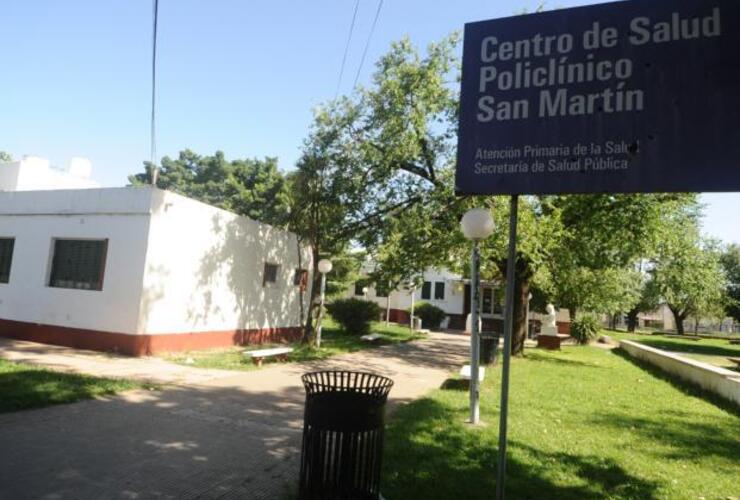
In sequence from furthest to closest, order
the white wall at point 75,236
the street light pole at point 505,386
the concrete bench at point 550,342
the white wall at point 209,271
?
the concrete bench at point 550,342, the white wall at point 209,271, the white wall at point 75,236, the street light pole at point 505,386

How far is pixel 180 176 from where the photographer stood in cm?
4497

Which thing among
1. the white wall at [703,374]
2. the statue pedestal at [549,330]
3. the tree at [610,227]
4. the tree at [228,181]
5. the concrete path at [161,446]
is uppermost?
the tree at [228,181]

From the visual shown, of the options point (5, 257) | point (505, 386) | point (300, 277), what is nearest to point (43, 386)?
point (505, 386)

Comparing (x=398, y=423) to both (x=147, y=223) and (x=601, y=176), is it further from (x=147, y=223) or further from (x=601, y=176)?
(x=147, y=223)

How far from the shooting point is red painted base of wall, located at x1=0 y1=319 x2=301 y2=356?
11.2m

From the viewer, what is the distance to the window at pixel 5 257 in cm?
1338

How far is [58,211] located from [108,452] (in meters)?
10.1

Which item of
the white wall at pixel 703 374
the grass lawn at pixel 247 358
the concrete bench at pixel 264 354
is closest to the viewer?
the white wall at pixel 703 374

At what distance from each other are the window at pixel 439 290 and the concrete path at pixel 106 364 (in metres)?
25.3

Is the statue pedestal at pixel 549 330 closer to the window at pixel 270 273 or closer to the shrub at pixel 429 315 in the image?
the shrub at pixel 429 315

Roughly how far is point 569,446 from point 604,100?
4501 mm

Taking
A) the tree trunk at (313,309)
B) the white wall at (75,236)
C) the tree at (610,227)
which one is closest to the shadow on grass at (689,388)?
the tree at (610,227)

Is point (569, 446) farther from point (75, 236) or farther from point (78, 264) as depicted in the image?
point (75, 236)

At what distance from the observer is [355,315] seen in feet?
66.5
